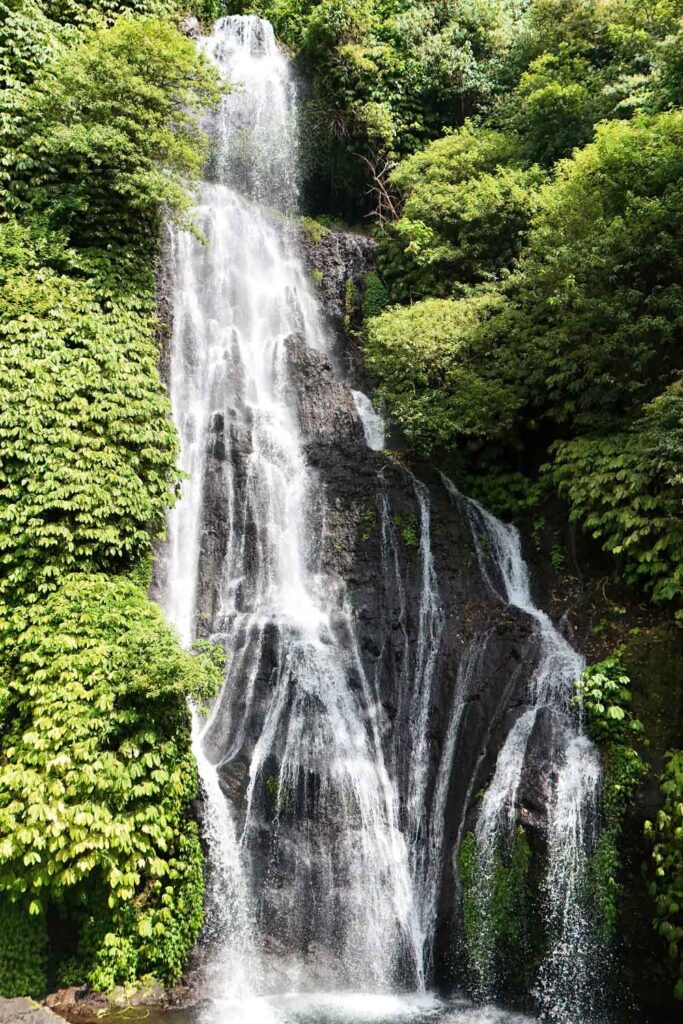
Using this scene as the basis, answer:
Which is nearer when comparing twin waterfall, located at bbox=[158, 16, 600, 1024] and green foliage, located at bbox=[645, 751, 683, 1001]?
green foliage, located at bbox=[645, 751, 683, 1001]

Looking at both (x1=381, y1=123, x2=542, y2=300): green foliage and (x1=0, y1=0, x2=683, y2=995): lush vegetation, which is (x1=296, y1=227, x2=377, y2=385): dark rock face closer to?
(x1=0, y1=0, x2=683, y2=995): lush vegetation

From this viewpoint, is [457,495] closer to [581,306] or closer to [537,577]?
[537,577]

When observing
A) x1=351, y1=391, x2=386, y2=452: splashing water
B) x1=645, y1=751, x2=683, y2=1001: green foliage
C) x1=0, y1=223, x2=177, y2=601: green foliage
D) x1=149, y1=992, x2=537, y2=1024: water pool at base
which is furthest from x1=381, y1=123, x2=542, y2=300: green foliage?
x1=149, y1=992, x2=537, y2=1024: water pool at base

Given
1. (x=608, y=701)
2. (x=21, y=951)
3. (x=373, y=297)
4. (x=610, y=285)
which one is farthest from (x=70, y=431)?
(x=373, y=297)

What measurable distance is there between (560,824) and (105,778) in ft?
15.3

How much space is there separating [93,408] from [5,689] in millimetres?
3786

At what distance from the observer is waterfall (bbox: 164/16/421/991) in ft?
26.2

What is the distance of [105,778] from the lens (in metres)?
7.41

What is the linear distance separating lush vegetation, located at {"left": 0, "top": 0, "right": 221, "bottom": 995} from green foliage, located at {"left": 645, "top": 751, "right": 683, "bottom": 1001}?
4.60 meters

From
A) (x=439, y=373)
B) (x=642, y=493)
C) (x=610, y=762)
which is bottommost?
(x=610, y=762)

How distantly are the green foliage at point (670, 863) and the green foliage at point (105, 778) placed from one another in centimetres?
459

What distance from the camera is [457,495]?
1223 centimetres

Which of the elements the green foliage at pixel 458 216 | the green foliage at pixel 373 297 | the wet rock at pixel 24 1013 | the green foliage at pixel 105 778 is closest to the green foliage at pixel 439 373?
the green foliage at pixel 458 216

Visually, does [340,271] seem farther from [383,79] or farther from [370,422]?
[383,79]
